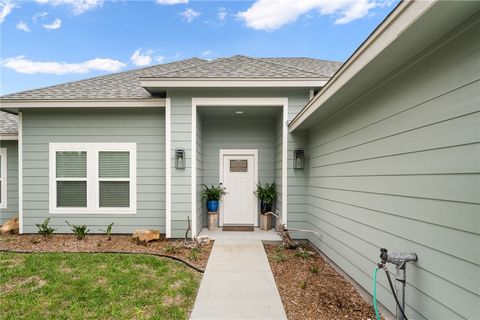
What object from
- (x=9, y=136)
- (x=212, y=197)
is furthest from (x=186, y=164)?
(x=9, y=136)

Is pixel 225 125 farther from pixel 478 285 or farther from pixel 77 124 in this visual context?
pixel 478 285

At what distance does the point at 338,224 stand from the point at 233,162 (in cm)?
319

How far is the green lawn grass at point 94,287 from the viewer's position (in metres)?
2.59

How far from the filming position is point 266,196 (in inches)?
231

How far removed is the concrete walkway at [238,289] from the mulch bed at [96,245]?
1.49 feet

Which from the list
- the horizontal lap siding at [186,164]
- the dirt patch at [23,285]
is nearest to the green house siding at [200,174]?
the horizontal lap siding at [186,164]

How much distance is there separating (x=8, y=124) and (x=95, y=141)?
327 centimetres

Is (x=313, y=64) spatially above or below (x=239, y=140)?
above

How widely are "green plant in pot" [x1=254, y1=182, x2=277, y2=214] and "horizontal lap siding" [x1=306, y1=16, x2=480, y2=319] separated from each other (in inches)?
107

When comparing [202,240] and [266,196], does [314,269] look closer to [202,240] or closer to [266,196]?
[202,240]

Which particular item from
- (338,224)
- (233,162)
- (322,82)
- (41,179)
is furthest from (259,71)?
(41,179)

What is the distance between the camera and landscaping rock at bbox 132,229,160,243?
16.0ft

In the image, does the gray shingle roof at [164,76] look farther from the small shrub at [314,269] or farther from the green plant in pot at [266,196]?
the small shrub at [314,269]

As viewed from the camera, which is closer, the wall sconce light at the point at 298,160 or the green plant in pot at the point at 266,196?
the wall sconce light at the point at 298,160
